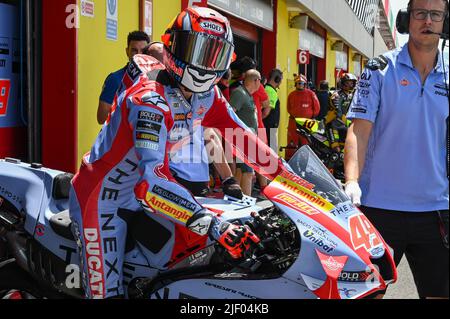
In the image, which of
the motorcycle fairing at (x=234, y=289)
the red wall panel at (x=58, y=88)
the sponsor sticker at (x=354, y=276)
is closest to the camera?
the sponsor sticker at (x=354, y=276)

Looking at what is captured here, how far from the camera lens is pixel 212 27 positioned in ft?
10.9

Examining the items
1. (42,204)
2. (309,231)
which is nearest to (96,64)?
(42,204)

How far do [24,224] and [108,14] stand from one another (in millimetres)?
3993

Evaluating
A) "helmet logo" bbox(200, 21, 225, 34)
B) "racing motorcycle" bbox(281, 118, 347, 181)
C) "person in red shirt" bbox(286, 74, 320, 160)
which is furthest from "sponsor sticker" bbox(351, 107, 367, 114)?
"person in red shirt" bbox(286, 74, 320, 160)

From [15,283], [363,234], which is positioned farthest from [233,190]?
[15,283]

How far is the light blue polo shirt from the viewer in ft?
10.0

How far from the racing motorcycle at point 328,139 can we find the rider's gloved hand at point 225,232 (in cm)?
919

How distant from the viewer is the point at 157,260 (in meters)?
3.33

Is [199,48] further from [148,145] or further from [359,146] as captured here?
[359,146]

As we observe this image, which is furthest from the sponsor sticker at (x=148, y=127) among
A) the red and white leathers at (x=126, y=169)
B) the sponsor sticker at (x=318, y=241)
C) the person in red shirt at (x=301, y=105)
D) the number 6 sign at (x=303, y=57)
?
the number 6 sign at (x=303, y=57)

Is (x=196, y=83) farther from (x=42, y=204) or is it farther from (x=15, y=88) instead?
(x=15, y=88)

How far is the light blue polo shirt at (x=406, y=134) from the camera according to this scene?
3055 mm

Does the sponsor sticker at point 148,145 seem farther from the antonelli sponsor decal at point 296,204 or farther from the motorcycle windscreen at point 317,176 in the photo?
the motorcycle windscreen at point 317,176

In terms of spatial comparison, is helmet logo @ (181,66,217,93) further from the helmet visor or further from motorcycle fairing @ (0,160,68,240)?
motorcycle fairing @ (0,160,68,240)
